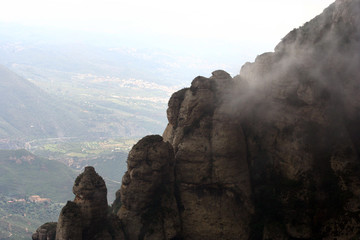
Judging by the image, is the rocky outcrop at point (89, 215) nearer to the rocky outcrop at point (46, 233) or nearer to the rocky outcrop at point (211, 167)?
the rocky outcrop at point (46, 233)

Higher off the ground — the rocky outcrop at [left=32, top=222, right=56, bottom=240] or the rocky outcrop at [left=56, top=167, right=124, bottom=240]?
the rocky outcrop at [left=56, top=167, right=124, bottom=240]

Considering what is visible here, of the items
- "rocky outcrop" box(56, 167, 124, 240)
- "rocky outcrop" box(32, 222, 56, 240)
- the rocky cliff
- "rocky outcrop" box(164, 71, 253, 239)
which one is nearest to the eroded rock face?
the rocky cliff

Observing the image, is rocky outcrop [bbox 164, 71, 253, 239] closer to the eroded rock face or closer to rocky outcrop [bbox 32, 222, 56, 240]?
the eroded rock face

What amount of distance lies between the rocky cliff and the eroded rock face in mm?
105

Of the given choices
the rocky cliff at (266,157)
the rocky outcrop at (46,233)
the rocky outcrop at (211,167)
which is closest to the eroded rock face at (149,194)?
the rocky cliff at (266,157)

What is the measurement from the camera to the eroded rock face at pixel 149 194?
1709 inches

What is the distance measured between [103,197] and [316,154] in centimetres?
2186

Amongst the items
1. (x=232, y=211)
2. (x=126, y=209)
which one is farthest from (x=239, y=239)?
(x=126, y=209)

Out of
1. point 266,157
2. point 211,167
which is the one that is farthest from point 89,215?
point 266,157

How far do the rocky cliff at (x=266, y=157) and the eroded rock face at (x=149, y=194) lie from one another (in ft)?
0.34

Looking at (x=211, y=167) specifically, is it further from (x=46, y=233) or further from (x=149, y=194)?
(x=46, y=233)

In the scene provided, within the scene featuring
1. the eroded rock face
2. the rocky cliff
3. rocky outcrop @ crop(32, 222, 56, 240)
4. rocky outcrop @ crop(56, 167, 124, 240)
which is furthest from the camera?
the eroded rock face

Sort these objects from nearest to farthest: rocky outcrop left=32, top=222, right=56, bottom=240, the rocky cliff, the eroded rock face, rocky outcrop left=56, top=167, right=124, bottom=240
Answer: rocky outcrop left=56, top=167, right=124, bottom=240
the rocky cliff
rocky outcrop left=32, top=222, right=56, bottom=240
the eroded rock face

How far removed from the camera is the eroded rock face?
43.4 meters
